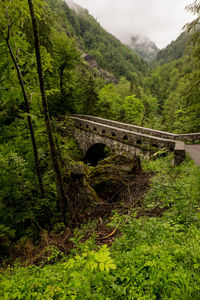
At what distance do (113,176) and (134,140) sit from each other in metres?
2.78

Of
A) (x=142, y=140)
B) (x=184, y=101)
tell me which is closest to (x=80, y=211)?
(x=142, y=140)

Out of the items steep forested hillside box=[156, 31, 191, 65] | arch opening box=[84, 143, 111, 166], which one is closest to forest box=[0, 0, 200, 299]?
arch opening box=[84, 143, 111, 166]

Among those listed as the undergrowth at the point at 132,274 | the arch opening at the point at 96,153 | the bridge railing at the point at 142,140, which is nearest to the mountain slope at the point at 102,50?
the arch opening at the point at 96,153

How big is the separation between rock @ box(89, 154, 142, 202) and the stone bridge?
4.56 ft

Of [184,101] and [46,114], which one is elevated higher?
[184,101]

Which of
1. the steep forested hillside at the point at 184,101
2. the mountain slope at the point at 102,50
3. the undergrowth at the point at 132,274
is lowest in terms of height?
the undergrowth at the point at 132,274

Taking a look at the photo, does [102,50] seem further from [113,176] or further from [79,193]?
[79,193]

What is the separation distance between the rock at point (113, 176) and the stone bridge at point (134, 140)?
1391 millimetres

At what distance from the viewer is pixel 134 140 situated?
7770 mm

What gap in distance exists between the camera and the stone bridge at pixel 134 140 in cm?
651

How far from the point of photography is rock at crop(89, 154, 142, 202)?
5.51 m

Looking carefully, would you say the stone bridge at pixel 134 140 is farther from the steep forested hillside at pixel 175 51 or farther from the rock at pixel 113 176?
the steep forested hillside at pixel 175 51

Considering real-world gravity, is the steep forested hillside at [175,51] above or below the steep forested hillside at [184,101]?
above

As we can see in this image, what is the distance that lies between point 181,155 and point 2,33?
7.14 m
